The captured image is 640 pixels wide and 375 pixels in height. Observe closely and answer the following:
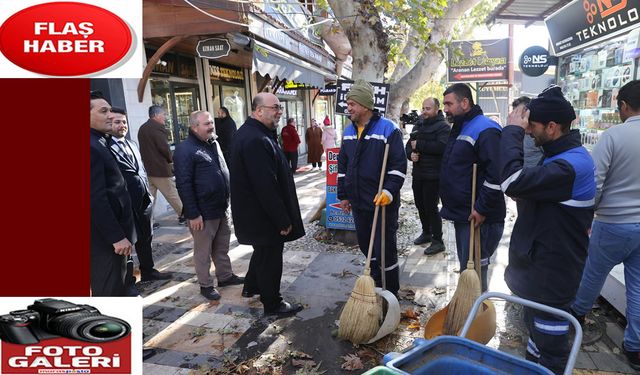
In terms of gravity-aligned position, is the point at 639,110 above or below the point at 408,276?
above

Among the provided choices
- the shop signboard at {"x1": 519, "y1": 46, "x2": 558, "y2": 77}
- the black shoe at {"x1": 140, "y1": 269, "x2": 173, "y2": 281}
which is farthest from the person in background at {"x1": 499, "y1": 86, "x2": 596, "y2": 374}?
the shop signboard at {"x1": 519, "y1": 46, "x2": 558, "y2": 77}

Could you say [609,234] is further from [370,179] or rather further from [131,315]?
[131,315]

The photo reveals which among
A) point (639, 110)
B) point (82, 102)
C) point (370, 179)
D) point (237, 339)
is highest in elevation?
point (82, 102)

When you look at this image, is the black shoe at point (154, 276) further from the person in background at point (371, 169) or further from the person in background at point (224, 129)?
the person in background at point (224, 129)

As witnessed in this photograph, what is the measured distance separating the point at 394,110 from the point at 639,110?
416 centimetres

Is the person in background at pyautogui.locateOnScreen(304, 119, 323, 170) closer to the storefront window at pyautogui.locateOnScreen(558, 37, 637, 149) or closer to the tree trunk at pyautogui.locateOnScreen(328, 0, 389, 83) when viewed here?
the tree trunk at pyautogui.locateOnScreen(328, 0, 389, 83)

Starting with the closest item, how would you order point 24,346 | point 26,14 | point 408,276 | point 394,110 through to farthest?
point 24,346 → point 26,14 → point 408,276 → point 394,110

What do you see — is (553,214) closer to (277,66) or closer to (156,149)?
(156,149)

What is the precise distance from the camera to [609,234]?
9.43 feet

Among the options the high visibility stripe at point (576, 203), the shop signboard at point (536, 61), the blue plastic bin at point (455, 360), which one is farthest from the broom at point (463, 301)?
the shop signboard at point (536, 61)

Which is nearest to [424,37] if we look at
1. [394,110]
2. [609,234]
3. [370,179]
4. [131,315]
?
[394,110]

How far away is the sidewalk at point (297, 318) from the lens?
307cm

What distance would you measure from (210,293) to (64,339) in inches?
70.8

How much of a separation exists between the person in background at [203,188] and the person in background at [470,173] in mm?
2196
